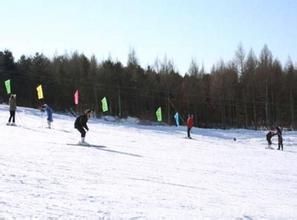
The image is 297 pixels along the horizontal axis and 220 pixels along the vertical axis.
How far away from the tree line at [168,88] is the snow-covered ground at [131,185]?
47.7 meters

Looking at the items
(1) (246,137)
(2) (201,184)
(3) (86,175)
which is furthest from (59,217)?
(1) (246,137)

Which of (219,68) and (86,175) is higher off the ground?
(219,68)

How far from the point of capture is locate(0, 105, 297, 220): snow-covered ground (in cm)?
977

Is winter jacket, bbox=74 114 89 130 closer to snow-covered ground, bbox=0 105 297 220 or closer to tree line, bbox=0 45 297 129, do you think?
snow-covered ground, bbox=0 105 297 220

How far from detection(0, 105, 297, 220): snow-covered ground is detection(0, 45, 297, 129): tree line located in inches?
1878

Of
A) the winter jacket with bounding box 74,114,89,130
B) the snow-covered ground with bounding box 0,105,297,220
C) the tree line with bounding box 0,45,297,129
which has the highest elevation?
the tree line with bounding box 0,45,297,129

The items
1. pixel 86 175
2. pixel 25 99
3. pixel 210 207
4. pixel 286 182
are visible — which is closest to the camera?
pixel 210 207

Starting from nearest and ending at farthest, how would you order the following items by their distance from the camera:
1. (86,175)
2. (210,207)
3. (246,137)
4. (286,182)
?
(210,207)
(86,175)
(286,182)
(246,137)

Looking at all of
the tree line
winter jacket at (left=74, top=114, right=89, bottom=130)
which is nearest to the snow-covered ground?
winter jacket at (left=74, top=114, right=89, bottom=130)

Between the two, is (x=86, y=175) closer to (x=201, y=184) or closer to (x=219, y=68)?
(x=201, y=184)

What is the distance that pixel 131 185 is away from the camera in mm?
13133

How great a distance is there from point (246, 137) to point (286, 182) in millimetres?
29537

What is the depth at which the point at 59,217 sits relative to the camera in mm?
8609

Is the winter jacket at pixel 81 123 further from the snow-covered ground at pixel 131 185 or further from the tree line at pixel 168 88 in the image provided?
the tree line at pixel 168 88
